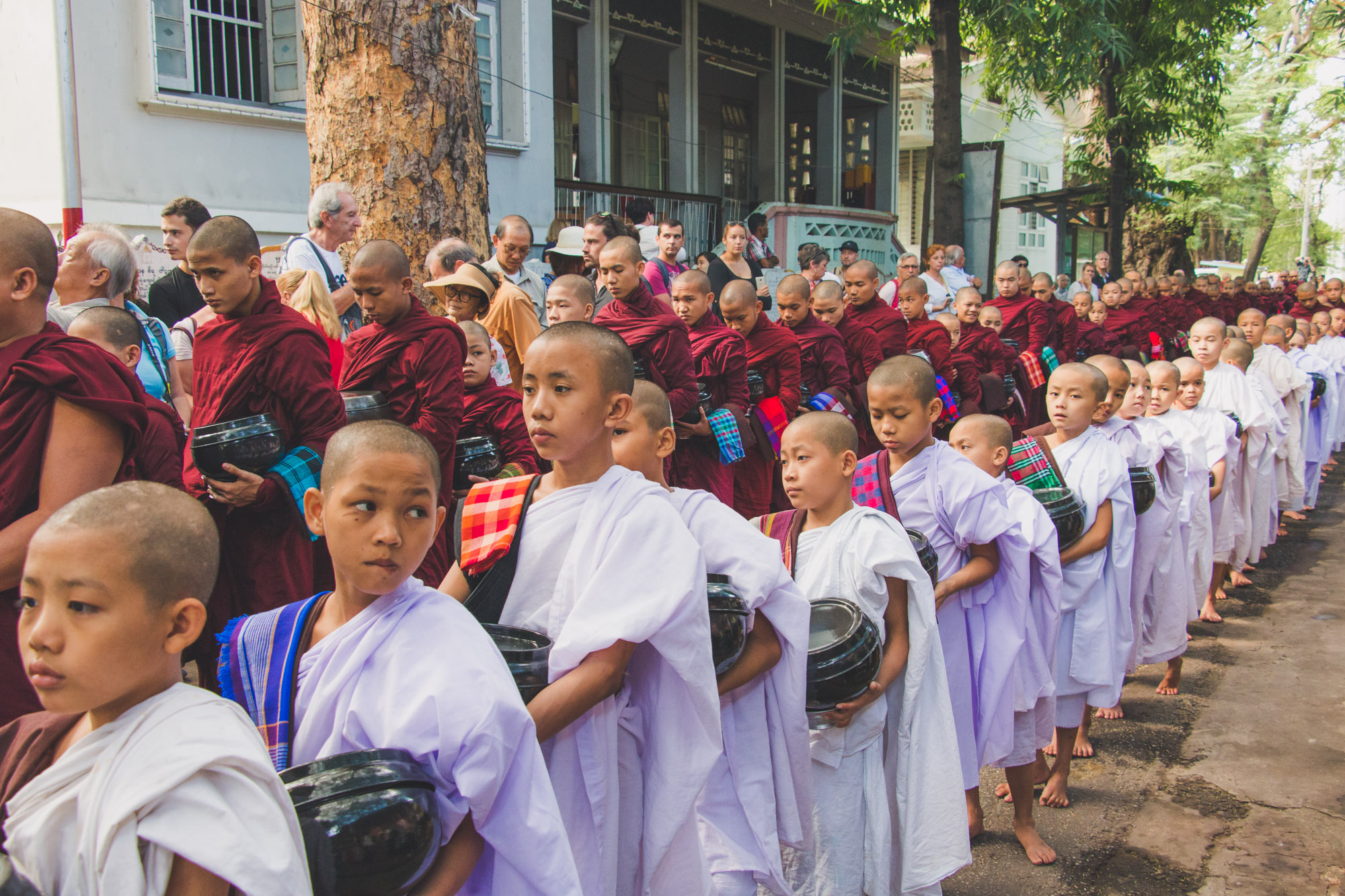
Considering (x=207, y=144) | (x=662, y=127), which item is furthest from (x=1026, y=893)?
(x=662, y=127)

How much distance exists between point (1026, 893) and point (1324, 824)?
136 cm

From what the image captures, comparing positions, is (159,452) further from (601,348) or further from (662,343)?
(662,343)

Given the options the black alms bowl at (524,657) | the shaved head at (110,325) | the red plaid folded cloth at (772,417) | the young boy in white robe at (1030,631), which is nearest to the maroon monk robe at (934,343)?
the red plaid folded cloth at (772,417)

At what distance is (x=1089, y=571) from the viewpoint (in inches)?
163

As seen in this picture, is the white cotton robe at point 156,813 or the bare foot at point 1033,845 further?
the bare foot at point 1033,845

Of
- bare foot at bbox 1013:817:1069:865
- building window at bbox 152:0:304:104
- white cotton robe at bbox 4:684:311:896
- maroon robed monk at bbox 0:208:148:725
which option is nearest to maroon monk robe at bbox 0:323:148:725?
maroon robed monk at bbox 0:208:148:725

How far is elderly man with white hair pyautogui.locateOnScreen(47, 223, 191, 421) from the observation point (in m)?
4.05

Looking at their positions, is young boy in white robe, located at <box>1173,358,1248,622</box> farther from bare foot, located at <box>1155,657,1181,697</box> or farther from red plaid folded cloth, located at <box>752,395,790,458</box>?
red plaid folded cloth, located at <box>752,395,790,458</box>

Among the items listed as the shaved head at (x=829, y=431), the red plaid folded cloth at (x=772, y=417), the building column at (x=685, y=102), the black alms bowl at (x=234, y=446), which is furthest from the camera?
the building column at (x=685, y=102)

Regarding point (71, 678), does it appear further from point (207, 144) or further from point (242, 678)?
point (207, 144)

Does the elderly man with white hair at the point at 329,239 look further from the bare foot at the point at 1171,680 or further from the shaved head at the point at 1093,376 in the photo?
the bare foot at the point at 1171,680

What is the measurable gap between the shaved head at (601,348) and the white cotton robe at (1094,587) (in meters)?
2.49

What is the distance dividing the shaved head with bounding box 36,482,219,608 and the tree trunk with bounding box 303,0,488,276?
4574 millimetres

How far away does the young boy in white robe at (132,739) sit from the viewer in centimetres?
126
